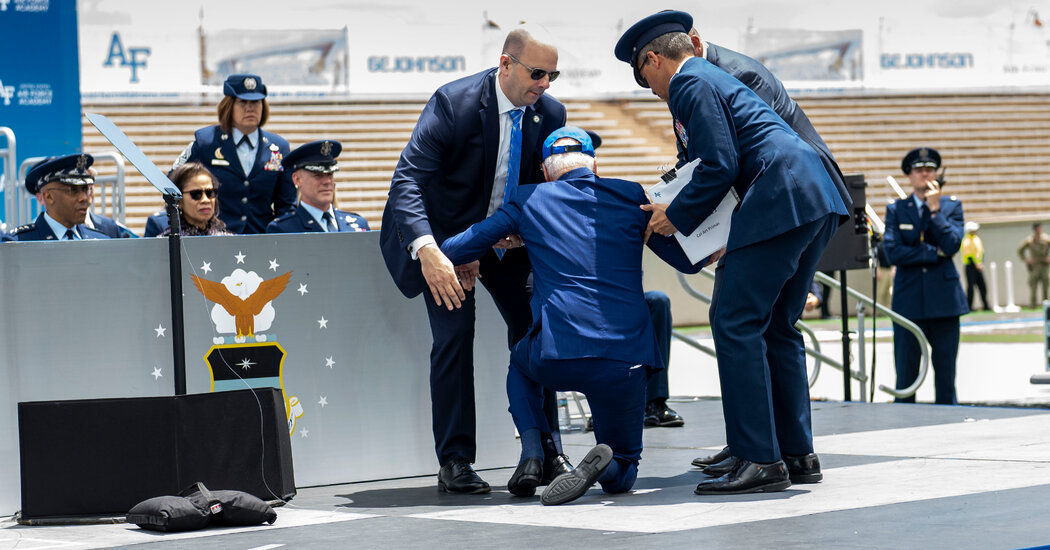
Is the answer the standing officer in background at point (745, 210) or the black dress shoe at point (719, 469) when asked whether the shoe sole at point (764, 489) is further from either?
the black dress shoe at point (719, 469)

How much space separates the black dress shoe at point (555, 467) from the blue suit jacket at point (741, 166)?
0.93 meters

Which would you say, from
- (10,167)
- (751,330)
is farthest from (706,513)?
(10,167)

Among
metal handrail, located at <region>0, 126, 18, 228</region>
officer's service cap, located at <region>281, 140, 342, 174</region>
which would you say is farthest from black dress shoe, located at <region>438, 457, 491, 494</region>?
metal handrail, located at <region>0, 126, 18, 228</region>

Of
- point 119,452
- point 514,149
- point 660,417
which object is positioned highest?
point 514,149

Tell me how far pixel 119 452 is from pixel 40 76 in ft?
17.9

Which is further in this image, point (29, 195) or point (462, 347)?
point (29, 195)

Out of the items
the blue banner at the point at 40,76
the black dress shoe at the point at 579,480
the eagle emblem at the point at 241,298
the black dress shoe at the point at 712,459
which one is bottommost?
the black dress shoe at the point at 712,459

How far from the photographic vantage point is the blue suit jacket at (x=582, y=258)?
4418mm

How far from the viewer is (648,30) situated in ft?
15.0

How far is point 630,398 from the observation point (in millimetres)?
A: 4473

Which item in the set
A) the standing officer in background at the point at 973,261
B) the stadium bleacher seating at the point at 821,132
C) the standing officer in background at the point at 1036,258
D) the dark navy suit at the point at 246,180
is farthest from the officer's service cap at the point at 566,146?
the standing officer in background at the point at 1036,258

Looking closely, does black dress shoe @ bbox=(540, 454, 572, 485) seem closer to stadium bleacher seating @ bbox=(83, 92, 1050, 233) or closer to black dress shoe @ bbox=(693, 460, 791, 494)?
black dress shoe @ bbox=(693, 460, 791, 494)

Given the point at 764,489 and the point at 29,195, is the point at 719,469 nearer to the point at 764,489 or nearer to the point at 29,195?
the point at 764,489

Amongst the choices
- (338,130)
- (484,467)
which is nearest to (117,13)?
(338,130)
